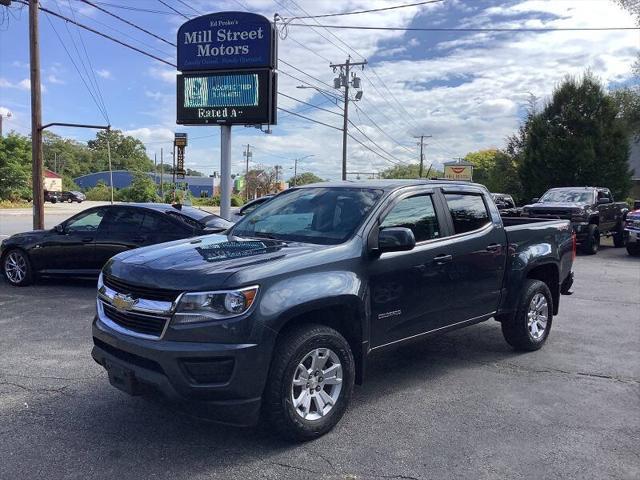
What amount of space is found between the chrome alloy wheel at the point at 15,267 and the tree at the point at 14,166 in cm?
4217

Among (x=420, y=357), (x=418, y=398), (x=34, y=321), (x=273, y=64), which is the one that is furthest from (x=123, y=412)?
(x=273, y=64)

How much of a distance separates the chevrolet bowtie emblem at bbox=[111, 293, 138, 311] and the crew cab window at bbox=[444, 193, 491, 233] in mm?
2935

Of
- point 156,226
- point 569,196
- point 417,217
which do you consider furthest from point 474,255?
point 569,196

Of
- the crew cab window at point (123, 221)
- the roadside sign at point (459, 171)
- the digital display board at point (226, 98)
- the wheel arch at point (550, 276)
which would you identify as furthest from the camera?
the roadside sign at point (459, 171)

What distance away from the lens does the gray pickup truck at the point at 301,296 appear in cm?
345

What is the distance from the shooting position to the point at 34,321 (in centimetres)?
709

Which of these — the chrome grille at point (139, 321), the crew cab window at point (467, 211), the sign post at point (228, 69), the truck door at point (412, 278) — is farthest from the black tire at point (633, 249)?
the chrome grille at point (139, 321)

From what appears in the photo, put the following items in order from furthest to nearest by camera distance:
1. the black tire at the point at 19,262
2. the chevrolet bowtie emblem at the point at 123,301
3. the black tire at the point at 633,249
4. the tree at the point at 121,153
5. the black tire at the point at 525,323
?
the tree at the point at 121,153, the black tire at the point at 633,249, the black tire at the point at 19,262, the black tire at the point at 525,323, the chevrolet bowtie emblem at the point at 123,301

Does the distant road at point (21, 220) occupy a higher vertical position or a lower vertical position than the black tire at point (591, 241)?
lower

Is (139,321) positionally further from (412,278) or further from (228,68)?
(228,68)

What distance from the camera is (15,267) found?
370 inches

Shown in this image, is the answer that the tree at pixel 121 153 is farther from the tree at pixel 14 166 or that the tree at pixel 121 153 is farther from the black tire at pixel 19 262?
the black tire at pixel 19 262

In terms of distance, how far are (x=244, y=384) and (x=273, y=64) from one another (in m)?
10.7

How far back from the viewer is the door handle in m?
4.83
